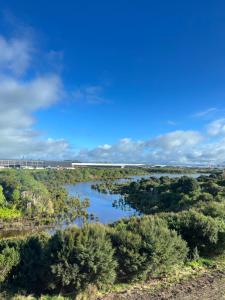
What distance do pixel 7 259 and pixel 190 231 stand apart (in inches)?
330

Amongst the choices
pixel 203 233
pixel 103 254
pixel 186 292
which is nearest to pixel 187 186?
pixel 203 233

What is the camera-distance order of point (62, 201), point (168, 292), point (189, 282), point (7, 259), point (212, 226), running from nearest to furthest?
point (7, 259) → point (168, 292) → point (189, 282) → point (212, 226) → point (62, 201)

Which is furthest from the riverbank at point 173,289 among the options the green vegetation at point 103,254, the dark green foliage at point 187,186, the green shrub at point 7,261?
the dark green foliage at point 187,186

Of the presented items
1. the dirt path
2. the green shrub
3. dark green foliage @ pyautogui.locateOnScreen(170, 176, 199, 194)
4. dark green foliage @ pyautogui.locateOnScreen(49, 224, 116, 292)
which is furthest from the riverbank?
dark green foliage @ pyautogui.locateOnScreen(170, 176, 199, 194)

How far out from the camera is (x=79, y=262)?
37.6ft

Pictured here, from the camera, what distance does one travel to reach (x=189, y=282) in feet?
43.0

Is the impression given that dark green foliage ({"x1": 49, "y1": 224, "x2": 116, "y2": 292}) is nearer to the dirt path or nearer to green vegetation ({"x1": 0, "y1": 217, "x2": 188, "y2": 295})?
green vegetation ({"x1": 0, "y1": 217, "x2": 188, "y2": 295})

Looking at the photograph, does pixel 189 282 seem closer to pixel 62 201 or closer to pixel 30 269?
pixel 30 269

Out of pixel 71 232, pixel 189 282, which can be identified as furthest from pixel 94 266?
pixel 189 282

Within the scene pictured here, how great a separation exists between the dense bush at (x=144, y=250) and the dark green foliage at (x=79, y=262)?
72 centimetres

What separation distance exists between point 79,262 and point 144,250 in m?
2.59

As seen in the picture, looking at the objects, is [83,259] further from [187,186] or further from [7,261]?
[187,186]

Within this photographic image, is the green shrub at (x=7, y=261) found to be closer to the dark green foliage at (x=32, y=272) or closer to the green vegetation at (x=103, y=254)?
the green vegetation at (x=103, y=254)

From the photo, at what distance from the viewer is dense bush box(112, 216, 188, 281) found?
12.5m
